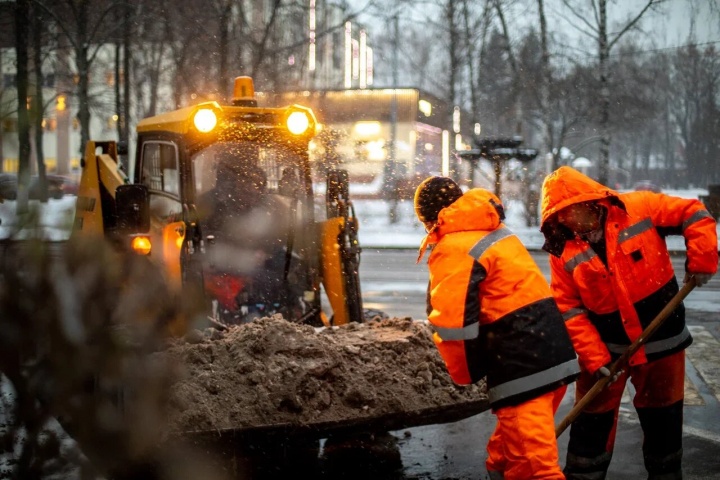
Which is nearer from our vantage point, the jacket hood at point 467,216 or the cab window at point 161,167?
the jacket hood at point 467,216

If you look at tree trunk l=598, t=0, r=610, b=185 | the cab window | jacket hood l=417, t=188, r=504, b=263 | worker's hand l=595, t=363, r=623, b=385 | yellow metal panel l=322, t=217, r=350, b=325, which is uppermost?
tree trunk l=598, t=0, r=610, b=185

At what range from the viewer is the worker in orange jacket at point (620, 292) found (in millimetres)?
4180

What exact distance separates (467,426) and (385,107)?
116 feet

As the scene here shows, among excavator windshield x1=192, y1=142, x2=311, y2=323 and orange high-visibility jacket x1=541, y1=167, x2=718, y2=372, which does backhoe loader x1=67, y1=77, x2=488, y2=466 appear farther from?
orange high-visibility jacket x1=541, y1=167, x2=718, y2=372

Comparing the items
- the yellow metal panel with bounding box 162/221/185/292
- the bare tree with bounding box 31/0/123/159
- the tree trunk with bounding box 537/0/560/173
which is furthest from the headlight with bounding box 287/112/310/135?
the tree trunk with bounding box 537/0/560/173

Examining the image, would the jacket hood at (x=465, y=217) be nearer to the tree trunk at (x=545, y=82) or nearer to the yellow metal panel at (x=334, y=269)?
the yellow metal panel at (x=334, y=269)

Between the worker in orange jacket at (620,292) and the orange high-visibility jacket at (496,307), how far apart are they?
668mm

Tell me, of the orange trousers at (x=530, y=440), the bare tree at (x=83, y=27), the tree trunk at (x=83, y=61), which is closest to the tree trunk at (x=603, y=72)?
the bare tree at (x=83, y=27)

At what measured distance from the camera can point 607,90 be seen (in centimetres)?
2112

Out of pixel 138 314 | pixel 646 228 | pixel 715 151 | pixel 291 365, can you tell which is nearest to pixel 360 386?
pixel 291 365

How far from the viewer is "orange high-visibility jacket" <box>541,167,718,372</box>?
417 cm

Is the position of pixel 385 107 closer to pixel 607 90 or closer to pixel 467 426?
pixel 607 90

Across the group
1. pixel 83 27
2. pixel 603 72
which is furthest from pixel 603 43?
pixel 83 27

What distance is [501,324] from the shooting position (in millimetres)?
3570
